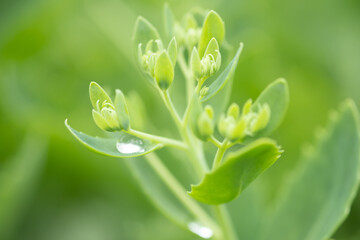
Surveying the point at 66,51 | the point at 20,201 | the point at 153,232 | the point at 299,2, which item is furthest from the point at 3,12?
the point at 299,2

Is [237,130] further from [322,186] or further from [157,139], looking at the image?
[322,186]

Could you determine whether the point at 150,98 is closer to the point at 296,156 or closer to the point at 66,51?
the point at 66,51

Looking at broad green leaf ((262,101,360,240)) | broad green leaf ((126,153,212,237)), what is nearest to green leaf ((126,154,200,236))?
broad green leaf ((126,153,212,237))

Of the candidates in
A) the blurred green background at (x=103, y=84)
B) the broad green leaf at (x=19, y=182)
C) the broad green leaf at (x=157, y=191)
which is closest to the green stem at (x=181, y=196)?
the broad green leaf at (x=157, y=191)

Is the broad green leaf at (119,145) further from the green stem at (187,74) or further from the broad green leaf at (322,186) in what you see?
the broad green leaf at (322,186)

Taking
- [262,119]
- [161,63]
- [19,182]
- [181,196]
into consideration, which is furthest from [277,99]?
[19,182]

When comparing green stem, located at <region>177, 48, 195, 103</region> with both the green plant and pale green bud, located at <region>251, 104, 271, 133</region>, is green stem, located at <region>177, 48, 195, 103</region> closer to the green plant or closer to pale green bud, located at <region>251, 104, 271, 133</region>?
the green plant
